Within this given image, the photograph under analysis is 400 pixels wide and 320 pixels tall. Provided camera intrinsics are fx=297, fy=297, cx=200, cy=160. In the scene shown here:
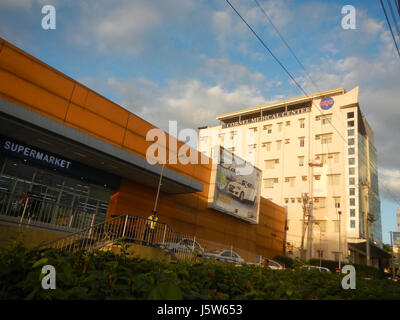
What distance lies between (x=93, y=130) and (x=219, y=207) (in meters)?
15.6

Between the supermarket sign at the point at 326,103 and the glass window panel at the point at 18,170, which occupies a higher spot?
the supermarket sign at the point at 326,103

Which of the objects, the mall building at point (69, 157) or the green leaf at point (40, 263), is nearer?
the green leaf at point (40, 263)

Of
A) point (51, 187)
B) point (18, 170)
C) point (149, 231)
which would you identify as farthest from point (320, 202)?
point (18, 170)

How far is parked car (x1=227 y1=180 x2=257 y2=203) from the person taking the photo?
3278 centimetres

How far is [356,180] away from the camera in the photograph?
49219 millimetres

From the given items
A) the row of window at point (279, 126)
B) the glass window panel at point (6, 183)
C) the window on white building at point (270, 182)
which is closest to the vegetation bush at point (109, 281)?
the glass window panel at point (6, 183)

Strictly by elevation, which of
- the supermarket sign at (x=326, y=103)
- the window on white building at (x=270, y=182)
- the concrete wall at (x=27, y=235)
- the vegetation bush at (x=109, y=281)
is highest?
the supermarket sign at (x=326, y=103)

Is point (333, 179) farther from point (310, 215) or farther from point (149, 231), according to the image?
point (149, 231)

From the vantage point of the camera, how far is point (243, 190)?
34062mm

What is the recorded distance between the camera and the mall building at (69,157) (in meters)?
14.6

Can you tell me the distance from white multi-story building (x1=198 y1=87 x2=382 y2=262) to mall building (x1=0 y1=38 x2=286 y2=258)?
29634 millimetres

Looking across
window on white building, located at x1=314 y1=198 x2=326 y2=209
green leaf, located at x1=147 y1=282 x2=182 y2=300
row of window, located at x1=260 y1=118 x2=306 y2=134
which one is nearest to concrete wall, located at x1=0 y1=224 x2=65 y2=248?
green leaf, located at x1=147 y1=282 x2=182 y2=300

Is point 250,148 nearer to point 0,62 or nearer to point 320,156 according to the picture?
point 320,156

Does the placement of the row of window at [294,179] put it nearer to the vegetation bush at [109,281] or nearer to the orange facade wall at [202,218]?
the orange facade wall at [202,218]
